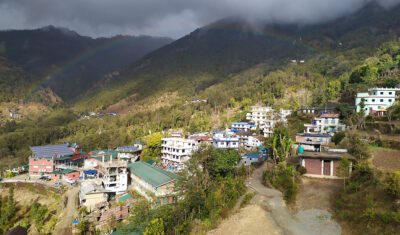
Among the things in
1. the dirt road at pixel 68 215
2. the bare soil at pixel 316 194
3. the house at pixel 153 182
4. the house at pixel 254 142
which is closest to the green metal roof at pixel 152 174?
the house at pixel 153 182

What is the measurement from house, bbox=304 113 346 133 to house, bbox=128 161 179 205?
70.1 feet

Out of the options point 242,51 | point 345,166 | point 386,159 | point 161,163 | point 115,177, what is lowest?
point 161,163

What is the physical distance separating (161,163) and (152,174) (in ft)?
38.2

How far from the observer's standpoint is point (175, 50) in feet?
580

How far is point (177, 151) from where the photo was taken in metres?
38.5

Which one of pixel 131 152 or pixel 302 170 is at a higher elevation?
pixel 302 170

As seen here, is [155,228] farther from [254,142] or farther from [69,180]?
[254,142]

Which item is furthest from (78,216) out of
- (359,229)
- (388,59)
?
(388,59)

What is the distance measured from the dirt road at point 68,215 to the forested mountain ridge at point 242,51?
68.0 metres

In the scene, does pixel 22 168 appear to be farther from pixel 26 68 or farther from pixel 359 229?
pixel 26 68

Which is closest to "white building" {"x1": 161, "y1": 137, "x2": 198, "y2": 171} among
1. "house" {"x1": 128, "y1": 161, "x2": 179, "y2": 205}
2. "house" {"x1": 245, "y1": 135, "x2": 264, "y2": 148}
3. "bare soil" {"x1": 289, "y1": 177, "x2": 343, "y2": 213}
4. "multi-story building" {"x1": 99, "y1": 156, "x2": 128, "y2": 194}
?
"house" {"x1": 128, "y1": 161, "x2": 179, "y2": 205}

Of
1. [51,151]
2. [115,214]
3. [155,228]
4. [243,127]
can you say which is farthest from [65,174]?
[243,127]

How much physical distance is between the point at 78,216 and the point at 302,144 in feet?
86.3

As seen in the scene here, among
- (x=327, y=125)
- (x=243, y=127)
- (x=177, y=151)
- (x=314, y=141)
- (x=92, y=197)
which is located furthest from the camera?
(x=243, y=127)
